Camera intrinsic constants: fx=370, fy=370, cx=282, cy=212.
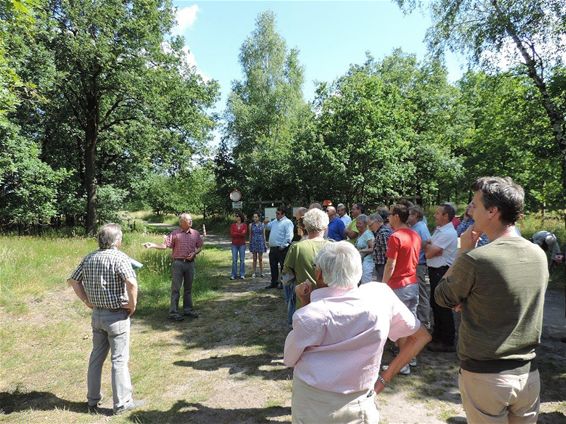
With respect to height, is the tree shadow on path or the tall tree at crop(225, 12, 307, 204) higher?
the tall tree at crop(225, 12, 307, 204)

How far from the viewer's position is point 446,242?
4660 mm

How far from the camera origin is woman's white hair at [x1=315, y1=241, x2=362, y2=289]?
6.20 ft

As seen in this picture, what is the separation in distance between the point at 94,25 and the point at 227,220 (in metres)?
17.5

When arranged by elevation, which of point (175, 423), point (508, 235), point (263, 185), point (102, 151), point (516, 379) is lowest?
point (175, 423)

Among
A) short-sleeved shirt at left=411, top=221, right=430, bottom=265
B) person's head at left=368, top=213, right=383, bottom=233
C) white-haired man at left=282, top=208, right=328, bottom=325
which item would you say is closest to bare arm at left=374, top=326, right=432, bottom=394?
white-haired man at left=282, top=208, right=328, bottom=325

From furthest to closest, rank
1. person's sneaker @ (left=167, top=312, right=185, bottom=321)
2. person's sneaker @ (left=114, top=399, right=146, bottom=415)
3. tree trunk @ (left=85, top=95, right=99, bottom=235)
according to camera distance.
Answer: tree trunk @ (left=85, top=95, right=99, bottom=235) → person's sneaker @ (left=167, top=312, right=185, bottom=321) → person's sneaker @ (left=114, top=399, right=146, bottom=415)

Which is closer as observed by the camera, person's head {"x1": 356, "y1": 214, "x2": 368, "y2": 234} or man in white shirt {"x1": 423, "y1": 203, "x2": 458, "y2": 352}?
man in white shirt {"x1": 423, "y1": 203, "x2": 458, "y2": 352}

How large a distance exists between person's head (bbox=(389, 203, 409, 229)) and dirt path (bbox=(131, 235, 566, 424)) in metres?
1.82

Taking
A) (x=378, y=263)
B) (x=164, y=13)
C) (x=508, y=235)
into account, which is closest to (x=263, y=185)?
(x=164, y=13)

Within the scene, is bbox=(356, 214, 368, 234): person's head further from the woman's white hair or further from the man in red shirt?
the woman's white hair

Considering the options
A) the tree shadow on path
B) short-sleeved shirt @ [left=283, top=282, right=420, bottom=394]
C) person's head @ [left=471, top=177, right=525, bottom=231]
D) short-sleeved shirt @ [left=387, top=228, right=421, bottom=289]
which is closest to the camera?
short-sleeved shirt @ [left=283, top=282, right=420, bottom=394]

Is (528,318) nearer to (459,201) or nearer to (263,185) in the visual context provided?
(263,185)

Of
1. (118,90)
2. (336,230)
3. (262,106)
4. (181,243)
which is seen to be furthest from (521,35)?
(262,106)

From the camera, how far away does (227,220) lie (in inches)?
1201
